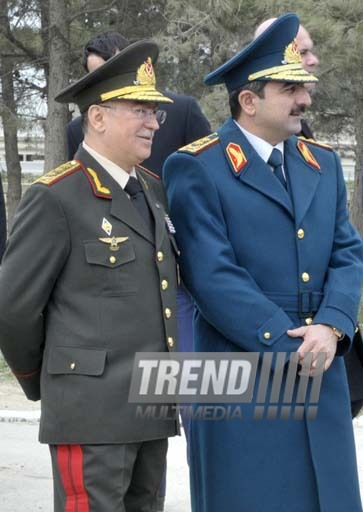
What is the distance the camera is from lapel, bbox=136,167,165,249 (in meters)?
3.42

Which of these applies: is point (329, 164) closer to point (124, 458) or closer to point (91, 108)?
point (91, 108)

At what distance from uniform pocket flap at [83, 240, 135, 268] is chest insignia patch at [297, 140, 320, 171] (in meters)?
0.86

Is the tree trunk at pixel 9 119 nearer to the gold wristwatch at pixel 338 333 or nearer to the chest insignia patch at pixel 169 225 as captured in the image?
the chest insignia patch at pixel 169 225

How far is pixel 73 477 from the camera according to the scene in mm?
3227

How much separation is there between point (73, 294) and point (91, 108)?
0.62 m

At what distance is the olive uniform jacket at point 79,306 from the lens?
322 centimetres

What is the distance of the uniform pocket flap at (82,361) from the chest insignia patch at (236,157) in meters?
0.83

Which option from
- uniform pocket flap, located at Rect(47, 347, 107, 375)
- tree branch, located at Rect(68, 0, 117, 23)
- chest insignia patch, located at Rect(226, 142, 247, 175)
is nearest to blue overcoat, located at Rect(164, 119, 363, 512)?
chest insignia patch, located at Rect(226, 142, 247, 175)

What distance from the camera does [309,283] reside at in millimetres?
3602

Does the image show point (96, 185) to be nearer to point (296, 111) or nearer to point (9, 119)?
point (296, 111)

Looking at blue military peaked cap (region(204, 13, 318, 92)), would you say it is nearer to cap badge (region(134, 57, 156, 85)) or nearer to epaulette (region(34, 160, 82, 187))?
cap badge (region(134, 57, 156, 85))

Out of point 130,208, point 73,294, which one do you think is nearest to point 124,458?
point 73,294

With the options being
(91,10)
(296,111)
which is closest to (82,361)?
(296,111)

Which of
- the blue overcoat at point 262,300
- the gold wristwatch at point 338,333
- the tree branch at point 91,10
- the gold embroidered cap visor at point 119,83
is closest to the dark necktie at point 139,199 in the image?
the blue overcoat at point 262,300
